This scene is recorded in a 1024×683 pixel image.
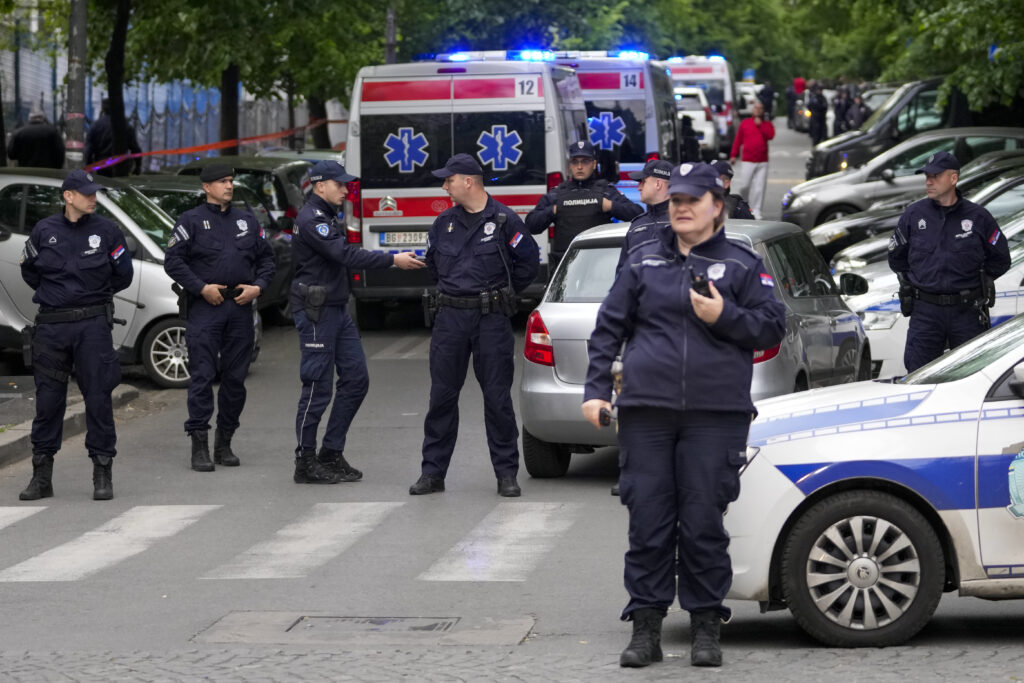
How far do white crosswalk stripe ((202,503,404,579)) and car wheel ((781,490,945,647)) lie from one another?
8.69 ft

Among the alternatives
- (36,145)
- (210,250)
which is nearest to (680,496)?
(210,250)

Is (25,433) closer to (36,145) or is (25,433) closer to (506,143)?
(506,143)

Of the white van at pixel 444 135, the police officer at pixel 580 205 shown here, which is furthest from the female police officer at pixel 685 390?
the white van at pixel 444 135

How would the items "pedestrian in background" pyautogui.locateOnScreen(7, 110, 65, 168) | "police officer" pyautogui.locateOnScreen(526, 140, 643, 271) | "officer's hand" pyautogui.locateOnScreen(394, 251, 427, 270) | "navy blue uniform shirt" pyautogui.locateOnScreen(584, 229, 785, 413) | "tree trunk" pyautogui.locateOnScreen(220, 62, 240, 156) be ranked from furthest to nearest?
1. "tree trunk" pyautogui.locateOnScreen(220, 62, 240, 156)
2. "pedestrian in background" pyautogui.locateOnScreen(7, 110, 65, 168)
3. "police officer" pyautogui.locateOnScreen(526, 140, 643, 271)
4. "officer's hand" pyautogui.locateOnScreen(394, 251, 427, 270)
5. "navy blue uniform shirt" pyautogui.locateOnScreen(584, 229, 785, 413)

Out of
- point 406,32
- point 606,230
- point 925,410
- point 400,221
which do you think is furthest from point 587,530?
point 406,32

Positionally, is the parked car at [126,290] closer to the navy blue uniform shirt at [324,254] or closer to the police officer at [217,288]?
the police officer at [217,288]

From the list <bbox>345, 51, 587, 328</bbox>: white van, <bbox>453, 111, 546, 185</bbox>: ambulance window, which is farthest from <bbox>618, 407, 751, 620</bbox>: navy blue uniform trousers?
<bbox>453, 111, 546, 185</bbox>: ambulance window

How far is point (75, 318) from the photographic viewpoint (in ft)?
33.5

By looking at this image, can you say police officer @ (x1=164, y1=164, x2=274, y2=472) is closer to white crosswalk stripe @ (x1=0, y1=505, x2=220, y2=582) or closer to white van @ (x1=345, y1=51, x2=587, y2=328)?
white crosswalk stripe @ (x1=0, y1=505, x2=220, y2=582)

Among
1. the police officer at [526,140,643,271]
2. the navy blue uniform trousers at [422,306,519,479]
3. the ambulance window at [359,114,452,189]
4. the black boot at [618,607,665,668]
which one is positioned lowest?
the black boot at [618,607,665,668]

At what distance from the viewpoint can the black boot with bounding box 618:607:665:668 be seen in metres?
6.31

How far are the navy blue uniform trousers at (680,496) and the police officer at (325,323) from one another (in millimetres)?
4430

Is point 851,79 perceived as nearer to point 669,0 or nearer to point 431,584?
point 669,0

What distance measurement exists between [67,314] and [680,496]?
5.11 metres
